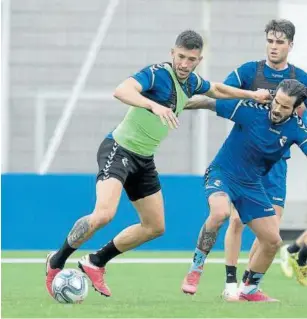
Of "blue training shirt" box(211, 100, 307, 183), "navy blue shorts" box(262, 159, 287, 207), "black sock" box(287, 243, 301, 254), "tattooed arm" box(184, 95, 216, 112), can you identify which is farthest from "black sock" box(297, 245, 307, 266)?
"tattooed arm" box(184, 95, 216, 112)

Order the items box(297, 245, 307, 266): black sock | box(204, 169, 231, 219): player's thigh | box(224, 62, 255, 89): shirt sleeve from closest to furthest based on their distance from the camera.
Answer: box(204, 169, 231, 219): player's thigh
box(224, 62, 255, 89): shirt sleeve
box(297, 245, 307, 266): black sock

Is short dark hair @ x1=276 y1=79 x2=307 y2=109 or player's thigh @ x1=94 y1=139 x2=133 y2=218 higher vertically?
short dark hair @ x1=276 y1=79 x2=307 y2=109

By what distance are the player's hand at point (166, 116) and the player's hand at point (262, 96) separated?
1076 millimetres

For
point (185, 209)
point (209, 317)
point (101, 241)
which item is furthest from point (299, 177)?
point (209, 317)

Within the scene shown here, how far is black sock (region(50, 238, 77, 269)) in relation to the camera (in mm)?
9141

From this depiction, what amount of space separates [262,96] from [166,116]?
1.20 metres

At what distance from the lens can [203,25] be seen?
1745 cm

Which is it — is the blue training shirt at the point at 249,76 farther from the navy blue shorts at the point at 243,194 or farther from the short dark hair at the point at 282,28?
the navy blue shorts at the point at 243,194

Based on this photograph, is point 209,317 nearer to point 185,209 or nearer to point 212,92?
point 212,92

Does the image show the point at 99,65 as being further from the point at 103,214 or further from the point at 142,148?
the point at 103,214

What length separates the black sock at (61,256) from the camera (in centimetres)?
914

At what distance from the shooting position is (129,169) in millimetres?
9125

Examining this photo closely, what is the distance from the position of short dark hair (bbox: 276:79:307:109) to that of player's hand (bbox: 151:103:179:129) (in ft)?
3.67

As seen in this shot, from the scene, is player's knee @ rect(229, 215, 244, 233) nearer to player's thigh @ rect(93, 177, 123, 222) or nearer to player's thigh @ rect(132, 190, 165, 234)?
player's thigh @ rect(132, 190, 165, 234)
